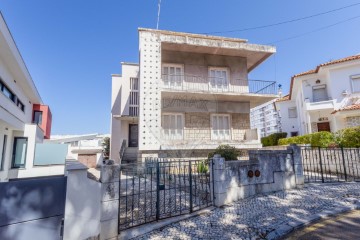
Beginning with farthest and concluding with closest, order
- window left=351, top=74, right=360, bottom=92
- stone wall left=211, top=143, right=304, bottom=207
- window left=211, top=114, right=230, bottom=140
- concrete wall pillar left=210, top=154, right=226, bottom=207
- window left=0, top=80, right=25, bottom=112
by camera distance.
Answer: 1. window left=351, top=74, right=360, bottom=92
2. window left=211, top=114, right=230, bottom=140
3. window left=0, top=80, right=25, bottom=112
4. stone wall left=211, top=143, right=304, bottom=207
5. concrete wall pillar left=210, top=154, right=226, bottom=207

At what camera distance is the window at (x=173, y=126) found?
13.7 m

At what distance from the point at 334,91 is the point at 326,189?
1580cm

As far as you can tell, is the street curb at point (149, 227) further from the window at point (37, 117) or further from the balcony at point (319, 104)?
the window at point (37, 117)

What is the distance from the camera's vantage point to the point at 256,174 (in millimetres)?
6352

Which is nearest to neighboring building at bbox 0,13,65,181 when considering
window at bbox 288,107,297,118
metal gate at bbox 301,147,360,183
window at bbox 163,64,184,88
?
window at bbox 163,64,184,88

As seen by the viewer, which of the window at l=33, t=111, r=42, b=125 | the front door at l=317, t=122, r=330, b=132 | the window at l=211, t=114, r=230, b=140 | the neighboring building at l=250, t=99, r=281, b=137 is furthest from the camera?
the neighboring building at l=250, t=99, r=281, b=137

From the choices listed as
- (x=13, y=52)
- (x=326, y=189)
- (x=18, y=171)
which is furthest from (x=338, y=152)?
(x=18, y=171)

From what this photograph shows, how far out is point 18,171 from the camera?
1364 cm

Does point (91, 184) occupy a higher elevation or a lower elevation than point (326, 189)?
higher

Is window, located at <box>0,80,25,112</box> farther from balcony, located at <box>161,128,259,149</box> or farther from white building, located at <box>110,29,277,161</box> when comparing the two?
balcony, located at <box>161,128,259,149</box>

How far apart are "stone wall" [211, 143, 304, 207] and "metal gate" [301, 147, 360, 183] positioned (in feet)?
4.93

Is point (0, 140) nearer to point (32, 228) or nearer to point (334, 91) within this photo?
point (32, 228)

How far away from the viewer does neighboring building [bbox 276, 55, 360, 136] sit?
17156mm

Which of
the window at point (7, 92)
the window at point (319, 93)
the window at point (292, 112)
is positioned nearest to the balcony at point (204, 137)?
the window at point (7, 92)
